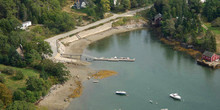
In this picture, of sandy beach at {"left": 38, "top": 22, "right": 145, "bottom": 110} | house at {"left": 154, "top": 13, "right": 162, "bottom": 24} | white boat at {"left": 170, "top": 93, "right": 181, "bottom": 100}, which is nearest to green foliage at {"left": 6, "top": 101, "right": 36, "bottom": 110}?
sandy beach at {"left": 38, "top": 22, "right": 145, "bottom": 110}

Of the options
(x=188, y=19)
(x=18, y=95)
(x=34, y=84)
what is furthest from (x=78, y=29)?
(x=18, y=95)

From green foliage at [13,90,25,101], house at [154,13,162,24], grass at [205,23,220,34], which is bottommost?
green foliage at [13,90,25,101]

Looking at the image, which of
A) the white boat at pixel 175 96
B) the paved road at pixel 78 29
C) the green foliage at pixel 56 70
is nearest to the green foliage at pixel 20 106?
the green foliage at pixel 56 70

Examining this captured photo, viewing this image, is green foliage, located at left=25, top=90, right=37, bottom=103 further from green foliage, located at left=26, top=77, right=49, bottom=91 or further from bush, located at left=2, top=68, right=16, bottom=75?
bush, located at left=2, top=68, right=16, bottom=75

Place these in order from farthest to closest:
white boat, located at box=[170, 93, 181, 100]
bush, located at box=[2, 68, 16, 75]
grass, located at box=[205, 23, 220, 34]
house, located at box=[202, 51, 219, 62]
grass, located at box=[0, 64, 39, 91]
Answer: grass, located at box=[205, 23, 220, 34] < house, located at box=[202, 51, 219, 62] < bush, located at box=[2, 68, 16, 75] < grass, located at box=[0, 64, 39, 91] < white boat, located at box=[170, 93, 181, 100]

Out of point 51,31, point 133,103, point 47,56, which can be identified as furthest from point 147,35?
point 133,103

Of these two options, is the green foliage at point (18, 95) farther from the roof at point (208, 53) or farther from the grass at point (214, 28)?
the grass at point (214, 28)
